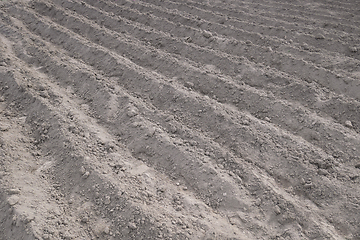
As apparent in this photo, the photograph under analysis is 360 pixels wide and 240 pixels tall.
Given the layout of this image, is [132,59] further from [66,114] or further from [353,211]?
[353,211]

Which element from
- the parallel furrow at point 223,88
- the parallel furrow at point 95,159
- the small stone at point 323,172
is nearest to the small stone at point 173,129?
the parallel furrow at point 95,159

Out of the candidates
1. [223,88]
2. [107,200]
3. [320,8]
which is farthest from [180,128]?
[320,8]

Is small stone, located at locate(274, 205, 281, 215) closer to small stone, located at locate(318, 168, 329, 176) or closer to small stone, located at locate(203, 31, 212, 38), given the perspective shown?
small stone, located at locate(318, 168, 329, 176)

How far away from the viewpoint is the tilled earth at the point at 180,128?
239 centimetres

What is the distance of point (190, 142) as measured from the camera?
2988 mm

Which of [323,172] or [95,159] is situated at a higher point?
[323,172]

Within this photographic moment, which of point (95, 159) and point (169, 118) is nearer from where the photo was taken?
point (95, 159)

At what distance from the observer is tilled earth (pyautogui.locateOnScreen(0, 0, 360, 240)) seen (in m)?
2.39

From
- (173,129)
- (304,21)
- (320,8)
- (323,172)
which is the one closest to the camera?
(323,172)

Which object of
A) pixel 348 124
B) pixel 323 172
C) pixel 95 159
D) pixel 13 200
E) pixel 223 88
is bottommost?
pixel 13 200

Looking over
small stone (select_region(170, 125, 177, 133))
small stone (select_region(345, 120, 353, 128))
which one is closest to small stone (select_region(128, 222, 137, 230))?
small stone (select_region(170, 125, 177, 133))

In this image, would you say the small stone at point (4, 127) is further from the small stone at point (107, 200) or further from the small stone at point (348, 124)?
the small stone at point (348, 124)

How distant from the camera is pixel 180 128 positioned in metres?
3.13

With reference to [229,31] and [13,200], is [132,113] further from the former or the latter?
[229,31]
